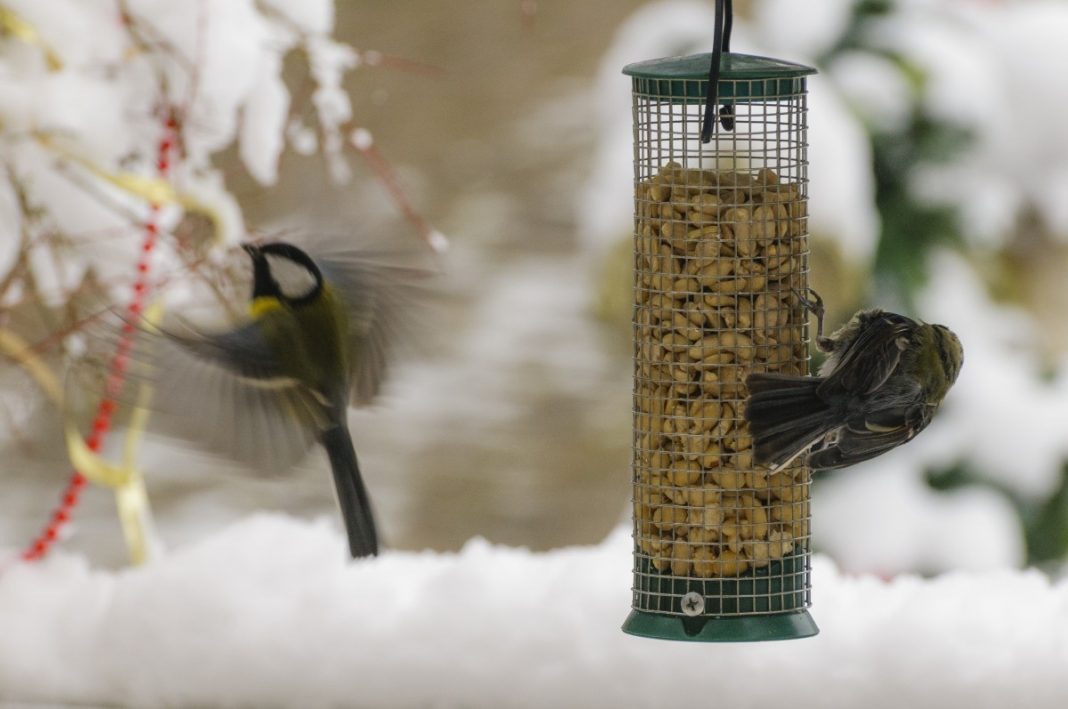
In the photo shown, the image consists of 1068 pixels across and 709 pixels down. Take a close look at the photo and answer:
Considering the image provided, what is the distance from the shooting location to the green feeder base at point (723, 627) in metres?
1.88

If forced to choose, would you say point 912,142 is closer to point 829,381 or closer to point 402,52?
point 402,52

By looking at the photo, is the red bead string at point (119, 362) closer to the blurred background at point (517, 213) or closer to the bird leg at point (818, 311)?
the blurred background at point (517, 213)

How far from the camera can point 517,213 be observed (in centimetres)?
639

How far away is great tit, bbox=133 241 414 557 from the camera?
1799 mm

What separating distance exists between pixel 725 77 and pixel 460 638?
0.78 meters

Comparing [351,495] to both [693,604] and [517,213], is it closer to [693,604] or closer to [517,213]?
[693,604]

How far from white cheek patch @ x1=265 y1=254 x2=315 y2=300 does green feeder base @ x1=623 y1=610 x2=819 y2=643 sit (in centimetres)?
58

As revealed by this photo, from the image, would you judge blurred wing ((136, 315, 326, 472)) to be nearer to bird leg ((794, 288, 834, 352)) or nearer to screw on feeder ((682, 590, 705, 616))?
screw on feeder ((682, 590, 705, 616))

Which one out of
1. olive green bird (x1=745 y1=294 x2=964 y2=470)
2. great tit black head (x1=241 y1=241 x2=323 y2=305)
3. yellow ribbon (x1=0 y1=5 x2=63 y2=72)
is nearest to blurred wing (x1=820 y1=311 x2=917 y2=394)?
olive green bird (x1=745 y1=294 x2=964 y2=470)

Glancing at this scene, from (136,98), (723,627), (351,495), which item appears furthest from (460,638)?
(136,98)

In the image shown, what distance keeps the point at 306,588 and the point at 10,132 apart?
74 cm

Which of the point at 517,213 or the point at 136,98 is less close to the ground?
the point at 517,213

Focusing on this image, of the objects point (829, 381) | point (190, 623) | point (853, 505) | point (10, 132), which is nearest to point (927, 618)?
point (829, 381)

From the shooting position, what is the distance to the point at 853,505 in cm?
411
